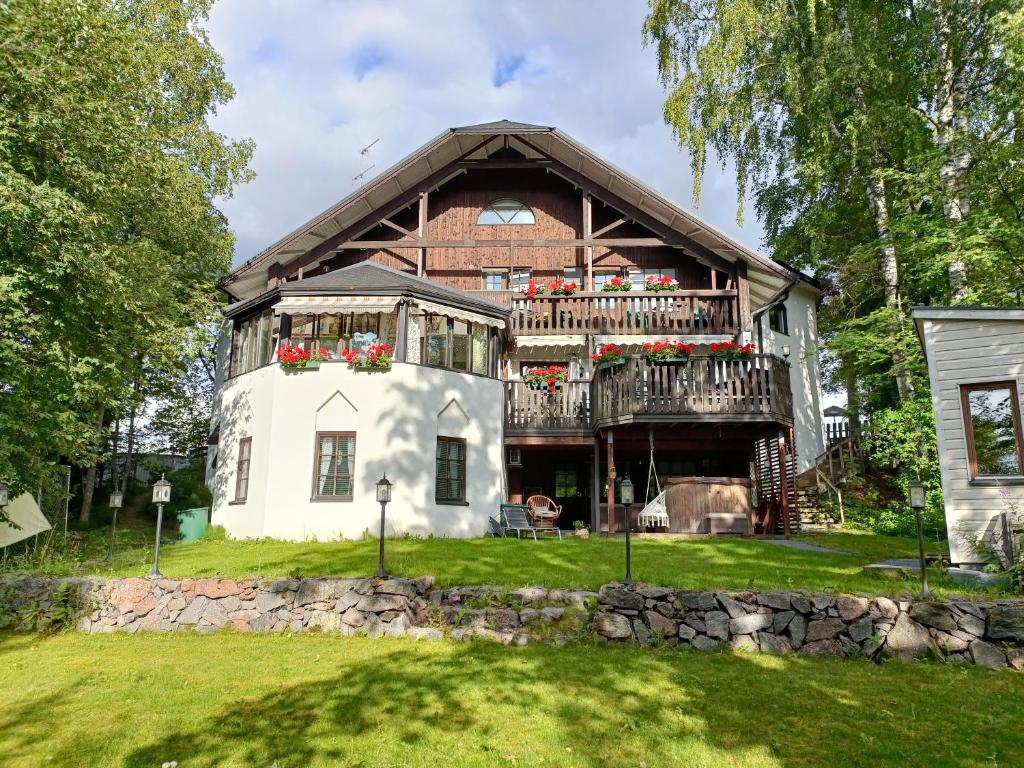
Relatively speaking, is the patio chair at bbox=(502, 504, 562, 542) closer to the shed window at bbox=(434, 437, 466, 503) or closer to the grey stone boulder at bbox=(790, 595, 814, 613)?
the shed window at bbox=(434, 437, 466, 503)

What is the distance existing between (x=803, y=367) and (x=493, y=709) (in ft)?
65.6

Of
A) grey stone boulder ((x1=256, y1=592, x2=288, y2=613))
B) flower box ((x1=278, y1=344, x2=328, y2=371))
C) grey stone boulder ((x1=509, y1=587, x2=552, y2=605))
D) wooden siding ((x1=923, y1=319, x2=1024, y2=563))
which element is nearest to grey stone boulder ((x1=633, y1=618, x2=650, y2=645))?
grey stone boulder ((x1=509, y1=587, x2=552, y2=605))

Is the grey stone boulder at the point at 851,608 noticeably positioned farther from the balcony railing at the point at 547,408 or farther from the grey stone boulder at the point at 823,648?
the balcony railing at the point at 547,408

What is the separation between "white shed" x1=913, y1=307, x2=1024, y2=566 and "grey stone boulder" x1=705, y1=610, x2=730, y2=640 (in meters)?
3.85

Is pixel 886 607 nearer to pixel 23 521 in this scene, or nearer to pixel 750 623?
pixel 750 623

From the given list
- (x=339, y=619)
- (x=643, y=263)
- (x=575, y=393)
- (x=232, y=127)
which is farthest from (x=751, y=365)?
(x=232, y=127)

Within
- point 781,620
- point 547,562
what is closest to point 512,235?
point 547,562

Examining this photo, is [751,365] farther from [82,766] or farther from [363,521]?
[82,766]

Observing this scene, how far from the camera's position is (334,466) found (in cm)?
1459

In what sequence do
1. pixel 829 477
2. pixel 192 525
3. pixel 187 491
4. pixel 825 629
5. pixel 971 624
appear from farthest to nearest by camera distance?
pixel 187 491 → pixel 829 477 → pixel 192 525 → pixel 825 629 → pixel 971 624

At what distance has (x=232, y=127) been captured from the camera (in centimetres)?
2309

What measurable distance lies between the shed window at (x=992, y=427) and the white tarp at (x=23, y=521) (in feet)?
50.6

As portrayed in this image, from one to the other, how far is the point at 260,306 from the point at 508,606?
10702 millimetres

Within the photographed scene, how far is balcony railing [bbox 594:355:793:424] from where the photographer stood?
1477cm
